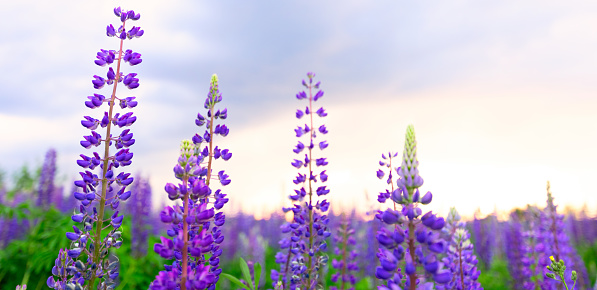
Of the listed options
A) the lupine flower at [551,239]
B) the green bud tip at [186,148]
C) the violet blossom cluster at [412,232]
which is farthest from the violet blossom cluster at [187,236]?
the lupine flower at [551,239]

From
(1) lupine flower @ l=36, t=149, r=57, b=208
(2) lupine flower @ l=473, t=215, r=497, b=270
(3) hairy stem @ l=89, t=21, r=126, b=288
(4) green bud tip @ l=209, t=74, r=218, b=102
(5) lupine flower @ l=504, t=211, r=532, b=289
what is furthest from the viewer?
(2) lupine flower @ l=473, t=215, r=497, b=270

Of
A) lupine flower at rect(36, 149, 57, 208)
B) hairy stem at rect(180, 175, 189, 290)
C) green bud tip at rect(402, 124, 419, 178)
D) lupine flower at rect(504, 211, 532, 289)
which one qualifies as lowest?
lupine flower at rect(504, 211, 532, 289)

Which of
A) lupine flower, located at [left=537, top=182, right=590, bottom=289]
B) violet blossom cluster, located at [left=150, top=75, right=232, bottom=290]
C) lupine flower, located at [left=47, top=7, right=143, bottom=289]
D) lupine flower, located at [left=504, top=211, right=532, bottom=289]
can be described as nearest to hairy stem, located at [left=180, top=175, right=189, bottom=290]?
violet blossom cluster, located at [left=150, top=75, right=232, bottom=290]

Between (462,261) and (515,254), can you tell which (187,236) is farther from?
(515,254)

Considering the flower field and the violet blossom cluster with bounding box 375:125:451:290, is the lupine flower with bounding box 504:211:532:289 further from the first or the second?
the violet blossom cluster with bounding box 375:125:451:290

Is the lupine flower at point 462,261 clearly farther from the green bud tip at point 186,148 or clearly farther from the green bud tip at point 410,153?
the green bud tip at point 186,148

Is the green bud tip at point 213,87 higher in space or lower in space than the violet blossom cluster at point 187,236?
higher

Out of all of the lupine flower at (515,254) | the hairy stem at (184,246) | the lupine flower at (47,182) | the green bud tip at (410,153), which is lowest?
the lupine flower at (515,254)

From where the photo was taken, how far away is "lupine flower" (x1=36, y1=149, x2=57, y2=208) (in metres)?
10.2

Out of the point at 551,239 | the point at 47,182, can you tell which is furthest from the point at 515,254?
the point at 47,182

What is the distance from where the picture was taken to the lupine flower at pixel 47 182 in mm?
10211

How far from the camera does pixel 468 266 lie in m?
4.45

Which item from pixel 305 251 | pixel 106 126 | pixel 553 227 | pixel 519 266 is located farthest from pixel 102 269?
pixel 519 266

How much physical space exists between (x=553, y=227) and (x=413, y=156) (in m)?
5.26
